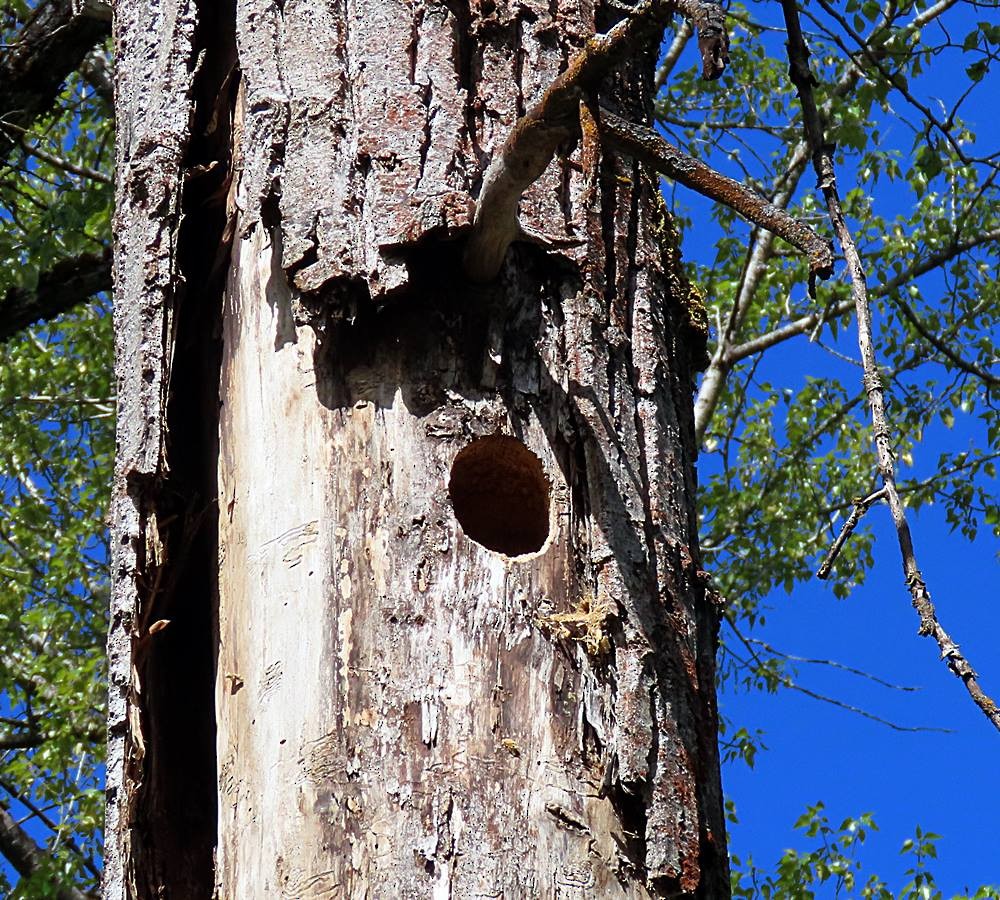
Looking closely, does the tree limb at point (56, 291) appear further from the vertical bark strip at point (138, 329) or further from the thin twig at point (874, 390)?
the thin twig at point (874, 390)

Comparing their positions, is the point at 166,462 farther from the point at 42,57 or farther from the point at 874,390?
the point at 42,57

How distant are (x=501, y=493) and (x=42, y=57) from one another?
11.2ft

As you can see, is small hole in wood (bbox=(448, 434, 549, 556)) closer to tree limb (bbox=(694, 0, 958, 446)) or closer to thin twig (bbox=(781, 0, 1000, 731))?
thin twig (bbox=(781, 0, 1000, 731))

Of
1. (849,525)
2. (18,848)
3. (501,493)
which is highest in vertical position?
(18,848)

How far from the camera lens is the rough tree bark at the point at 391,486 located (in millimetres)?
1933

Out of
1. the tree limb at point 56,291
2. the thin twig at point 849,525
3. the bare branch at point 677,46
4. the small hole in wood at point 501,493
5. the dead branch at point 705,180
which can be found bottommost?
the thin twig at point 849,525

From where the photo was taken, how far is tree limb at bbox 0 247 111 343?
5227 millimetres

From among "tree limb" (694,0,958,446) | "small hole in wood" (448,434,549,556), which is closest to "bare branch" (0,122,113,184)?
"tree limb" (694,0,958,446)

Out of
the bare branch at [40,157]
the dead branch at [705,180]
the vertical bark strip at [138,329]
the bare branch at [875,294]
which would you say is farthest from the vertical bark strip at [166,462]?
the bare branch at [875,294]

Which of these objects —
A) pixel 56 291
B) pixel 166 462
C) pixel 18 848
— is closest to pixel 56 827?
pixel 18 848

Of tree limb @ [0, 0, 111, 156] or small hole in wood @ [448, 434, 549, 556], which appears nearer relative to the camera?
small hole in wood @ [448, 434, 549, 556]

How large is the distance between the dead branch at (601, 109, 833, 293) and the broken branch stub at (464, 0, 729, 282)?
0.22 feet

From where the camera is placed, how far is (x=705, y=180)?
1.89 metres

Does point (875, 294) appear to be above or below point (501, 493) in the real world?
above
